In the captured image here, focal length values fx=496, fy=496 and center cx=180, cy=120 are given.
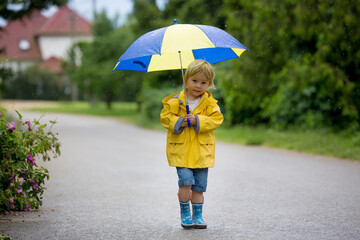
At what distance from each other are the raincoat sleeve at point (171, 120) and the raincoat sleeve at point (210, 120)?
0.57ft

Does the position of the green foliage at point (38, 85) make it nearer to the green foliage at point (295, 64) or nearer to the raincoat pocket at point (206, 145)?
the green foliage at point (295, 64)

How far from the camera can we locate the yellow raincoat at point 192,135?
14.8ft

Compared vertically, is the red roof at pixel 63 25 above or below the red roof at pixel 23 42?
above

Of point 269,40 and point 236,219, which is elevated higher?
point 269,40

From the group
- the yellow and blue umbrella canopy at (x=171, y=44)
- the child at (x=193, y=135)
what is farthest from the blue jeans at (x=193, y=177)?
the yellow and blue umbrella canopy at (x=171, y=44)

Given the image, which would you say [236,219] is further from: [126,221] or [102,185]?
[102,185]

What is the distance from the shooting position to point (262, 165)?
9.06 m

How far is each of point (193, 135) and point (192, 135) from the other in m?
0.01

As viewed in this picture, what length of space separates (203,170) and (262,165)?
15.2ft

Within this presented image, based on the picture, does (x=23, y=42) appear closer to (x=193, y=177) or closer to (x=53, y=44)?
(x=53, y=44)

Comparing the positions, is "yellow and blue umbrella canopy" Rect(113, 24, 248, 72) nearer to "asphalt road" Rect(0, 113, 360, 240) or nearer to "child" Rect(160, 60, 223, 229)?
"child" Rect(160, 60, 223, 229)

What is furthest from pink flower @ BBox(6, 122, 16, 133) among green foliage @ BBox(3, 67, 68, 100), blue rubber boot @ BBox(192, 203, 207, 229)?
green foliage @ BBox(3, 67, 68, 100)

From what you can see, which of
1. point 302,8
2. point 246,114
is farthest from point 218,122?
point 246,114

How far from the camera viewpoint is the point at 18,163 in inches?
192
